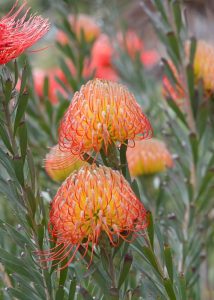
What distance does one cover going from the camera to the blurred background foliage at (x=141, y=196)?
975 millimetres

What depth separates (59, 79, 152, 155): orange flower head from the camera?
967 mm

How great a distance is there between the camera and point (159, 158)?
1466 millimetres

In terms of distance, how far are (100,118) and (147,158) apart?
498mm

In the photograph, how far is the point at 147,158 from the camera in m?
1.45

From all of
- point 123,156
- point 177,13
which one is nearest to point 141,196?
point 177,13

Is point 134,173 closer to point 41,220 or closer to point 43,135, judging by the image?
point 43,135

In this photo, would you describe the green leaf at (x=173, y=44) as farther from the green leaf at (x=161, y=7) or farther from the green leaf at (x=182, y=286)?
the green leaf at (x=182, y=286)

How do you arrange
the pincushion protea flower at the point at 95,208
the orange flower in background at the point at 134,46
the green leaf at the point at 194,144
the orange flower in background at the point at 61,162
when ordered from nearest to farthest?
the pincushion protea flower at the point at 95,208 < the orange flower in background at the point at 61,162 < the green leaf at the point at 194,144 < the orange flower in background at the point at 134,46

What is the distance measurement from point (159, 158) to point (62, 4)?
710mm

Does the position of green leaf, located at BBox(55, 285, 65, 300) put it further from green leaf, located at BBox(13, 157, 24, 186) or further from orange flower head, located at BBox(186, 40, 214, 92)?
orange flower head, located at BBox(186, 40, 214, 92)

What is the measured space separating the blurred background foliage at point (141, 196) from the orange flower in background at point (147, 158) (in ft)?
0.11

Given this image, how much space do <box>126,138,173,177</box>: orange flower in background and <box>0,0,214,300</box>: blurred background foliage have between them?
35 mm

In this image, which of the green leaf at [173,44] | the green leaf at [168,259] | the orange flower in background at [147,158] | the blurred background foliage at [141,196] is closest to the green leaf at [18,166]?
the blurred background foliage at [141,196]

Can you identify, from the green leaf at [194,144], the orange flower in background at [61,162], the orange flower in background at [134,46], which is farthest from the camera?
the orange flower in background at [134,46]
